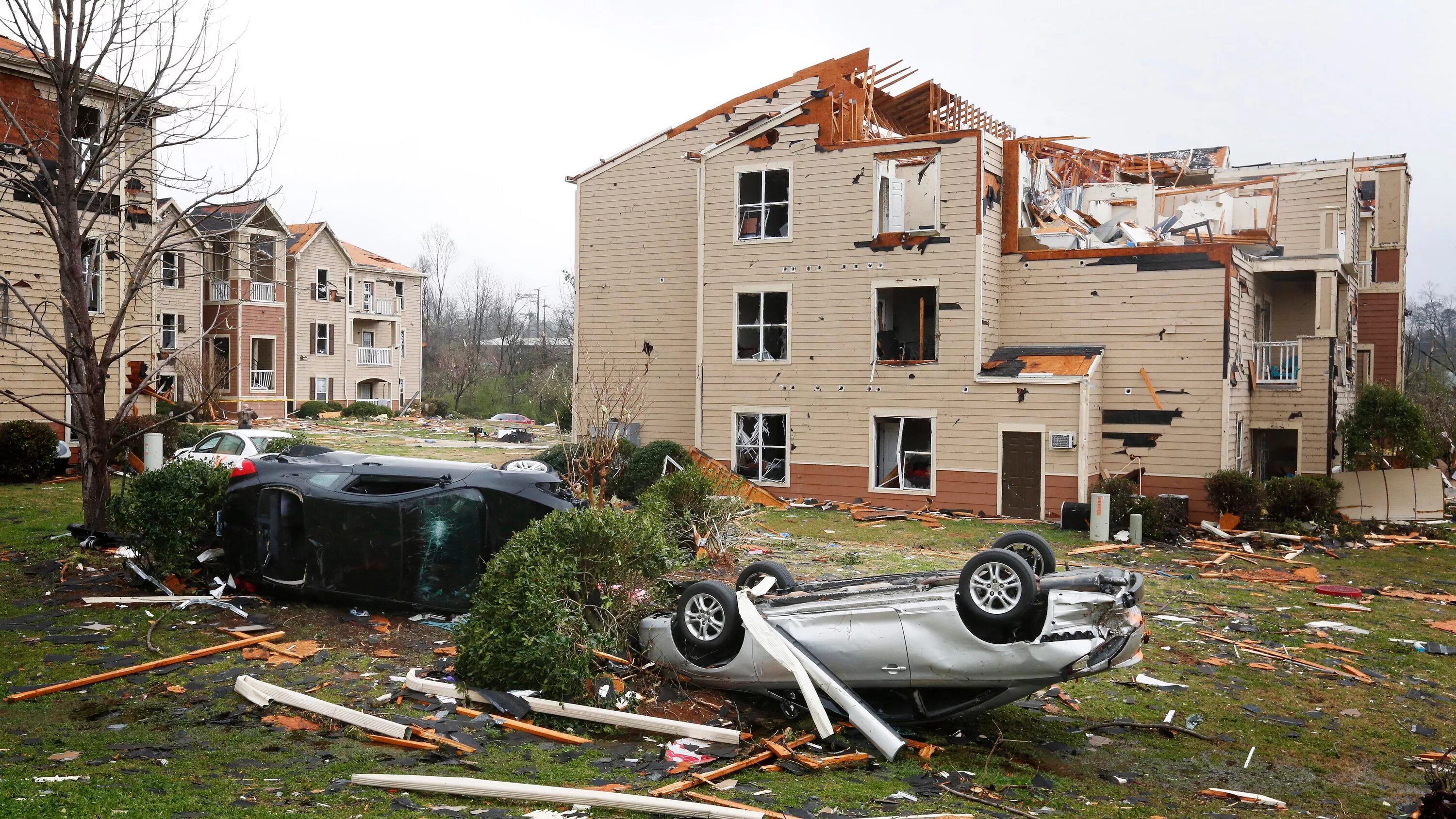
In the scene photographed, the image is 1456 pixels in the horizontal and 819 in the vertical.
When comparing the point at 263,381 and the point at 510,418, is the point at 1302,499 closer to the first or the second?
the point at 510,418

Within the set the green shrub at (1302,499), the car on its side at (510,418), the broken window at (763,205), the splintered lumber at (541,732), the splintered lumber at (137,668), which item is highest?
the broken window at (763,205)

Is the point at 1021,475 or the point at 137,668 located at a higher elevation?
the point at 1021,475

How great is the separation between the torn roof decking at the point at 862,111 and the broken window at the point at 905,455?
643 centimetres

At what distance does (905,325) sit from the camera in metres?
24.1

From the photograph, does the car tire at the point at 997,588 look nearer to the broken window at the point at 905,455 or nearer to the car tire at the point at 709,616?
the car tire at the point at 709,616

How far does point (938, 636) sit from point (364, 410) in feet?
145

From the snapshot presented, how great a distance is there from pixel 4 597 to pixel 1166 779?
38.3 feet

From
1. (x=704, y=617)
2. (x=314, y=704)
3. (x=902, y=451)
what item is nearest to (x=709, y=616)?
(x=704, y=617)

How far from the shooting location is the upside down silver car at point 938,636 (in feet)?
23.5

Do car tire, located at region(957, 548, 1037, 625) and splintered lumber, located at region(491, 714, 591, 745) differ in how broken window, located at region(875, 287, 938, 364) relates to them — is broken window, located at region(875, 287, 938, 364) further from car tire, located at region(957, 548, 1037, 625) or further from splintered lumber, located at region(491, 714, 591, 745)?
splintered lumber, located at region(491, 714, 591, 745)

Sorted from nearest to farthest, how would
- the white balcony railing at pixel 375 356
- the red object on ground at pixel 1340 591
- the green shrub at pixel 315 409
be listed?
the red object on ground at pixel 1340 591 → the green shrub at pixel 315 409 → the white balcony railing at pixel 375 356

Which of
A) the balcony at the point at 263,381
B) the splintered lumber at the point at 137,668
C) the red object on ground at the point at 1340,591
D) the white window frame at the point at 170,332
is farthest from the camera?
the balcony at the point at 263,381

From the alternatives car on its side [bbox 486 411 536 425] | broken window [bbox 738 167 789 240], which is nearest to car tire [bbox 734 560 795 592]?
broken window [bbox 738 167 789 240]

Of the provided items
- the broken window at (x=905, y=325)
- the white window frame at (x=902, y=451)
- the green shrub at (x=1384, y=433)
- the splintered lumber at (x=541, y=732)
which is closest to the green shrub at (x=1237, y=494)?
the green shrub at (x=1384, y=433)
